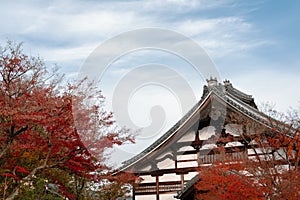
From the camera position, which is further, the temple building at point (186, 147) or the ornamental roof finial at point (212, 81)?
the ornamental roof finial at point (212, 81)

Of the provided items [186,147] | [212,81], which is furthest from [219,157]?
[212,81]

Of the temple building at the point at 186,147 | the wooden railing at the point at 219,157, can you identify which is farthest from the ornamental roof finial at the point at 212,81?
the wooden railing at the point at 219,157

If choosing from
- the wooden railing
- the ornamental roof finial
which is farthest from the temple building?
the ornamental roof finial

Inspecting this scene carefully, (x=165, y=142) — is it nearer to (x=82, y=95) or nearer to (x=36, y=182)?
(x=82, y=95)

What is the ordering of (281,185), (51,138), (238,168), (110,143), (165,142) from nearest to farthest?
(281,185) → (51,138) → (238,168) → (110,143) → (165,142)

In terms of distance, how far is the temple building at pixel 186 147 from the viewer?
53.5 ft

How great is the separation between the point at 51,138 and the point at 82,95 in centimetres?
281

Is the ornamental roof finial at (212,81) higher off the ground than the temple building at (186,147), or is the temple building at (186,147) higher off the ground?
the ornamental roof finial at (212,81)

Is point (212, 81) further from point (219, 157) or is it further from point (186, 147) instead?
point (219, 157)

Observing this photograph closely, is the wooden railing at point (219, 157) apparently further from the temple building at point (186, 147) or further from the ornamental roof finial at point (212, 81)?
the ornamental roof finial at point (212, 81)

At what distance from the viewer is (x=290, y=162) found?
13.0 metres

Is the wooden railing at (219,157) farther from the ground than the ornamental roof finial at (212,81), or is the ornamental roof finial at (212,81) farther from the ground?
the ornamental roof finial at (212,81)

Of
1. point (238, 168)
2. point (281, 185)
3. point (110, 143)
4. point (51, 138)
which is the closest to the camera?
point (281, 185)

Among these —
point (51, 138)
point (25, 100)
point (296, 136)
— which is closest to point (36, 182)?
point (51, 138)
